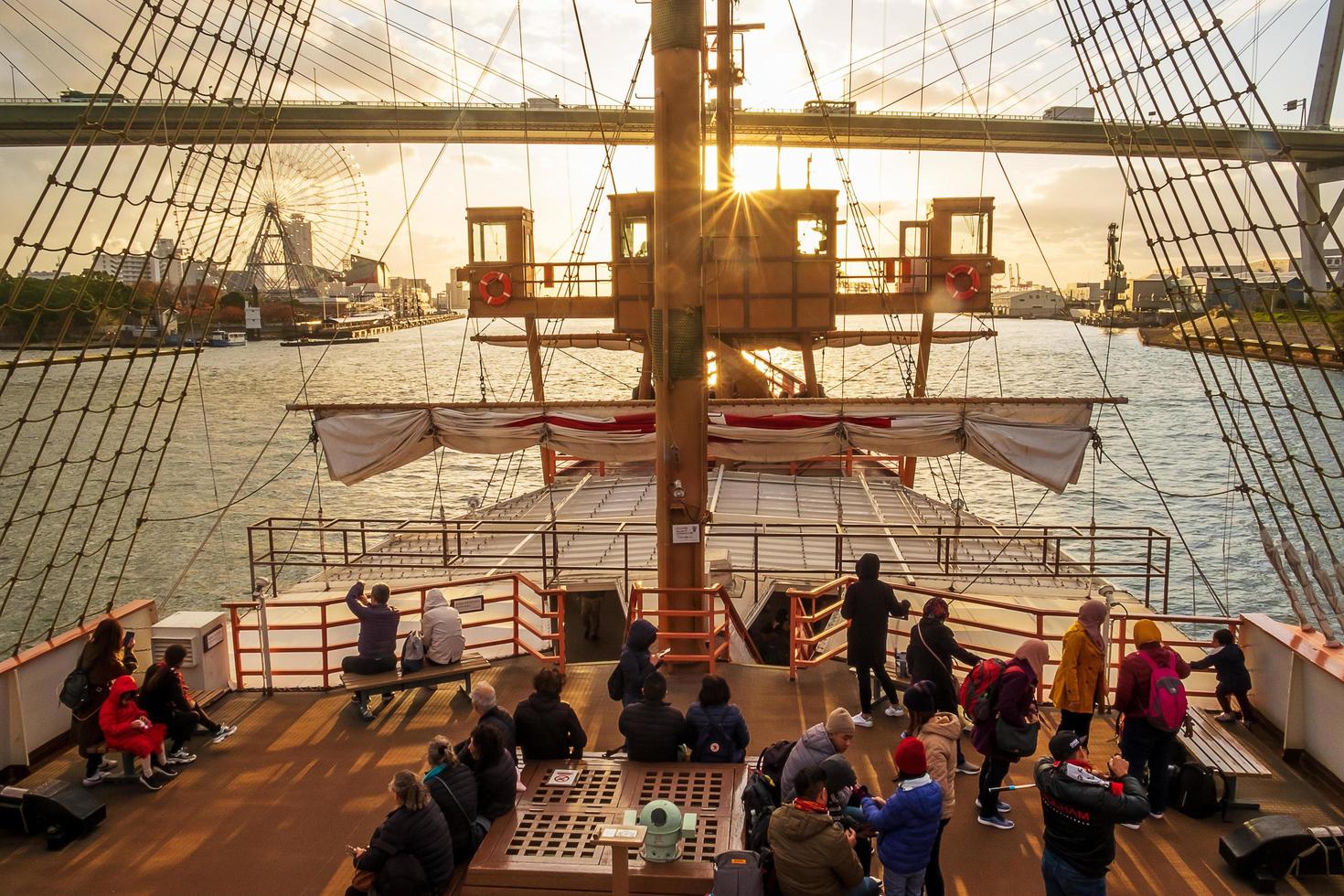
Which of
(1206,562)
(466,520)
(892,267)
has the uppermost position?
(892,267)

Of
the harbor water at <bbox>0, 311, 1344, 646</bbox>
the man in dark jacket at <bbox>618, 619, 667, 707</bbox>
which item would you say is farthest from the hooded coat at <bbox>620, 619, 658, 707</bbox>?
the harbor water at <bbox>0, 311, 1344, 646</bbox>

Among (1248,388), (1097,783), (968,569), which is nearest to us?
(1097,783)

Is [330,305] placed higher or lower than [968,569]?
higher

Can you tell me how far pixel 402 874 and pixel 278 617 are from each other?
9255 millimetres

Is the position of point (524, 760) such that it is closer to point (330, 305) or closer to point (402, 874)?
point (402, 874)

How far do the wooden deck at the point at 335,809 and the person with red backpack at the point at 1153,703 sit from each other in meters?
0.38

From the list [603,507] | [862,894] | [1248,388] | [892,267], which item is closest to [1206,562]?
[892,267]

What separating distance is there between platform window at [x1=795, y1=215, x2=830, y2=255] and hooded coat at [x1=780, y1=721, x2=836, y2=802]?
1822 cm

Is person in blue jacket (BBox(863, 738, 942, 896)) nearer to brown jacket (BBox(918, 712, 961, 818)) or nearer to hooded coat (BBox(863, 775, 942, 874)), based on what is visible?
hooded coat (BBox(863, 775, 942, 874))

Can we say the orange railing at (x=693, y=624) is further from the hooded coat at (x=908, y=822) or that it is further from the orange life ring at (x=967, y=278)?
the orange life ring at (x=967, y=278)

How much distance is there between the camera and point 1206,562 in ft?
92.6

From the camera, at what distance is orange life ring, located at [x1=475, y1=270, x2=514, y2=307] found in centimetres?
2419

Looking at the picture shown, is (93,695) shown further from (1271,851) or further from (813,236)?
(813,236)

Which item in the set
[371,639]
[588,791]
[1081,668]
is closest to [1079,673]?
[1081,668]
